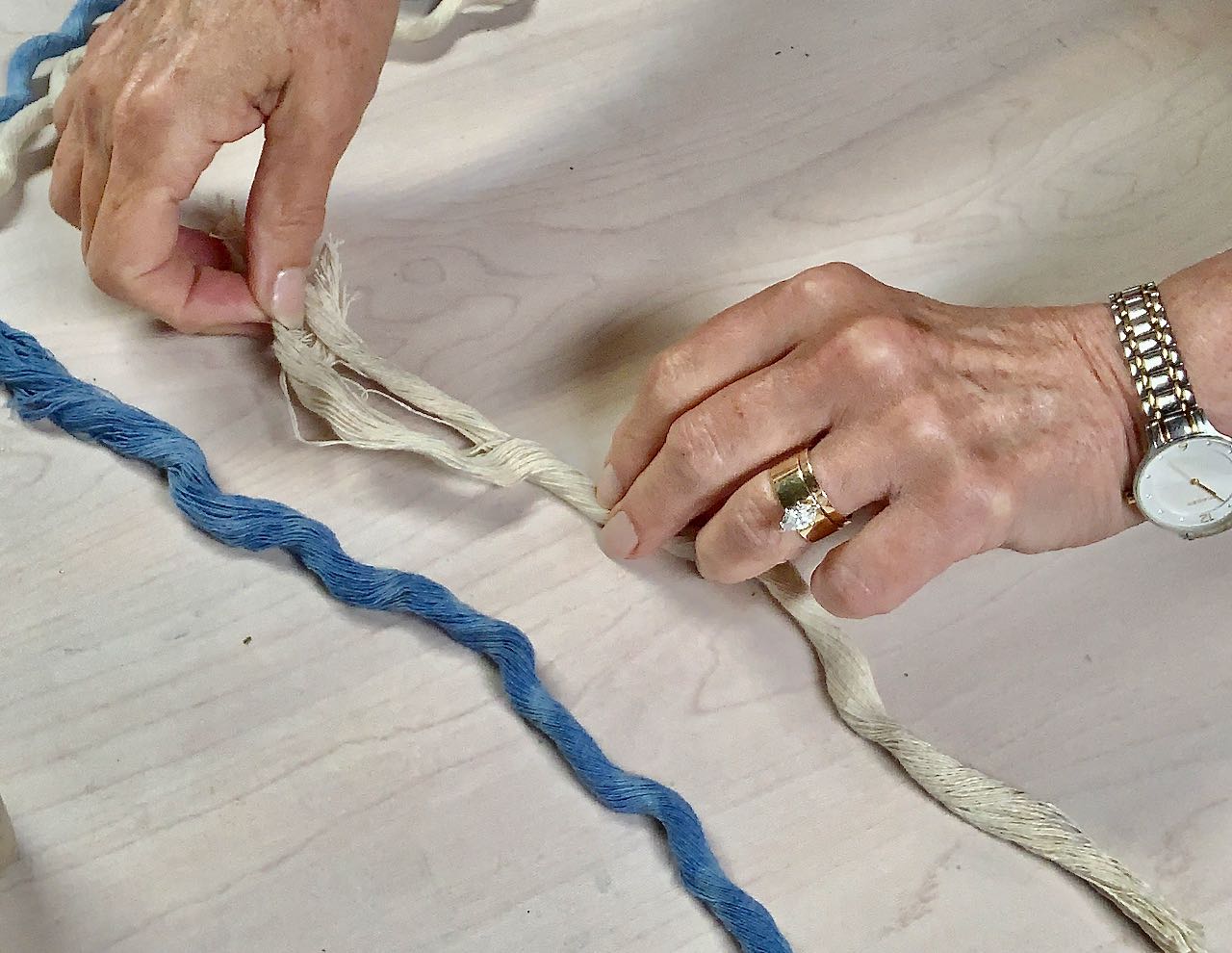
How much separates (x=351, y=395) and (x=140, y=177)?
0.18m

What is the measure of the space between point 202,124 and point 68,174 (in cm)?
13

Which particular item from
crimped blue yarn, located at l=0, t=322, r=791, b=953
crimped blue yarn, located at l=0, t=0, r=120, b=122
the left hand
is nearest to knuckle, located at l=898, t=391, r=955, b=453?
the left hand

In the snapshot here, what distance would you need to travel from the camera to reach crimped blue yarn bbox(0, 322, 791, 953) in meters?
0.62

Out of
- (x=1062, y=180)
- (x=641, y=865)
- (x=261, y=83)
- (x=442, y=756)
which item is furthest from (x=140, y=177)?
(x=1062, y=180)

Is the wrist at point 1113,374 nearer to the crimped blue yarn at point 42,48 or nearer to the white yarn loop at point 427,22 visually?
the white yarn loop at point 427,22

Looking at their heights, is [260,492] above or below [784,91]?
below

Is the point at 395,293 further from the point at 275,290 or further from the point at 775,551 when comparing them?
the point at 775,551

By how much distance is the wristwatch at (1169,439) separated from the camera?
0.62m

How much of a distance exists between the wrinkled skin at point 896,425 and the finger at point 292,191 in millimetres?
243

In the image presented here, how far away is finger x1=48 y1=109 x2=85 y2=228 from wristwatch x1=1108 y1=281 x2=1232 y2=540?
0.66 meters

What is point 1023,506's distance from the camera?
635mm

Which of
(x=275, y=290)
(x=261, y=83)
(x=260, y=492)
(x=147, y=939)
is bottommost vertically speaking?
(x=147, y=939)

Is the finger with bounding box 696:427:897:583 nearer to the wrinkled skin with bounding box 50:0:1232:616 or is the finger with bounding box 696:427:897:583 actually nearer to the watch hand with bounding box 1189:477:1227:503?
the wrinkled skin with bounding box 50:0:1232:616

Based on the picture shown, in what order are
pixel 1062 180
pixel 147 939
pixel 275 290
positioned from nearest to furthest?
1. pixel 147 939
2. pixel 275 290
3. pixel 1062 180
